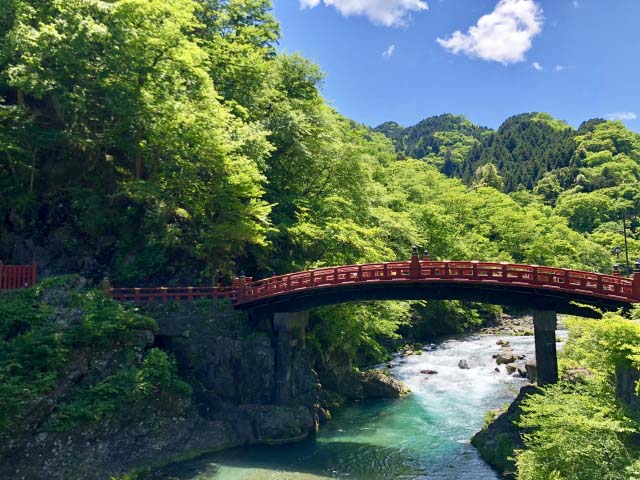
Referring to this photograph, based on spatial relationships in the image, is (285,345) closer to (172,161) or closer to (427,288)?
(427,288)

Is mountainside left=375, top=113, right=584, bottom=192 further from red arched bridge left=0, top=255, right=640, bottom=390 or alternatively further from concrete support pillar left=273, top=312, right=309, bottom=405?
concrete support pillar left=273, top=312, right=309, bottom=405

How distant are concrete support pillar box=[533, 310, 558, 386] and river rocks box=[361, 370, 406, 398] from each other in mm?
10554

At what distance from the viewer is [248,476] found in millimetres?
19109

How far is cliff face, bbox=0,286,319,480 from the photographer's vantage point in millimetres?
17844

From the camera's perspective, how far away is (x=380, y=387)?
3023 centimetres

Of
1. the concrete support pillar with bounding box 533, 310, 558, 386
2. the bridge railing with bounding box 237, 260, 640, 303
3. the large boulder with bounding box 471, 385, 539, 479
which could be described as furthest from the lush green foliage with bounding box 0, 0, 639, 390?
the concrete support pillar with bounding box 533, 310, 558, 386

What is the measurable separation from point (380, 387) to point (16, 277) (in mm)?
20870

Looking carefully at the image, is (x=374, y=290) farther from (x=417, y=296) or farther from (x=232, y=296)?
(x=232, y=296)

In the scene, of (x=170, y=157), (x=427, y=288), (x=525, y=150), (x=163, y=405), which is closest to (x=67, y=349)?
(x=163, y=405)

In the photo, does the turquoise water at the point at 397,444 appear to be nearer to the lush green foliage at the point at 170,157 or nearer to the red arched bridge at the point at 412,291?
the red arched bridge at the point at 412,291

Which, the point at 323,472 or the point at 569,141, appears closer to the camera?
the point at 323,472

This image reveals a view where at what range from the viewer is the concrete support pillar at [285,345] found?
2466cm

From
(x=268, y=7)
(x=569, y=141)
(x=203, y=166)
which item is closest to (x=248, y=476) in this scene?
(x=203, y=166)

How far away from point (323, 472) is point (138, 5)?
81.1 ft
